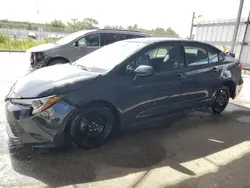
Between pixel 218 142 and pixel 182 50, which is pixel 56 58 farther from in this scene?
pixel 218 142

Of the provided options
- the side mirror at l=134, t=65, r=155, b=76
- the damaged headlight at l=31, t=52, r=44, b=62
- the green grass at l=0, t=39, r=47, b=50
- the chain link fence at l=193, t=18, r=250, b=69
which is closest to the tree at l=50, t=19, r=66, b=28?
the green grass at l=0, t=39, r=47, b=50

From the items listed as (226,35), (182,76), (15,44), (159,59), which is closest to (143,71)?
(159,59)

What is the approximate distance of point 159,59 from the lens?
3.66m

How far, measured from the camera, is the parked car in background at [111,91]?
106 inches

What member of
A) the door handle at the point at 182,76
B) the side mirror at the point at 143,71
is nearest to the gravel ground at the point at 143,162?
the door handle at the point at 182,76

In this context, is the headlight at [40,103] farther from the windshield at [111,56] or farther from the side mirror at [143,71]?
the side mirror at [143,71]

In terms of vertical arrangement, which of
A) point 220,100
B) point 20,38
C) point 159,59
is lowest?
point 220,100

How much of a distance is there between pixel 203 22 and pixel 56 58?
30.6 feet

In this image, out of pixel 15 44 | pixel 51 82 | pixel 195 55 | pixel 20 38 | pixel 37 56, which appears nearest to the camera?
pixel 51 82

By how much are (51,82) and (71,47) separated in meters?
4.73

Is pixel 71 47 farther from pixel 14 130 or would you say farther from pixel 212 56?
pixel 14 130

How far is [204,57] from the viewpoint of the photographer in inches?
169

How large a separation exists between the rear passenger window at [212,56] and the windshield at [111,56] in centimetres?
163

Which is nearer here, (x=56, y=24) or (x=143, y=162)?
(x=143, y=162)
